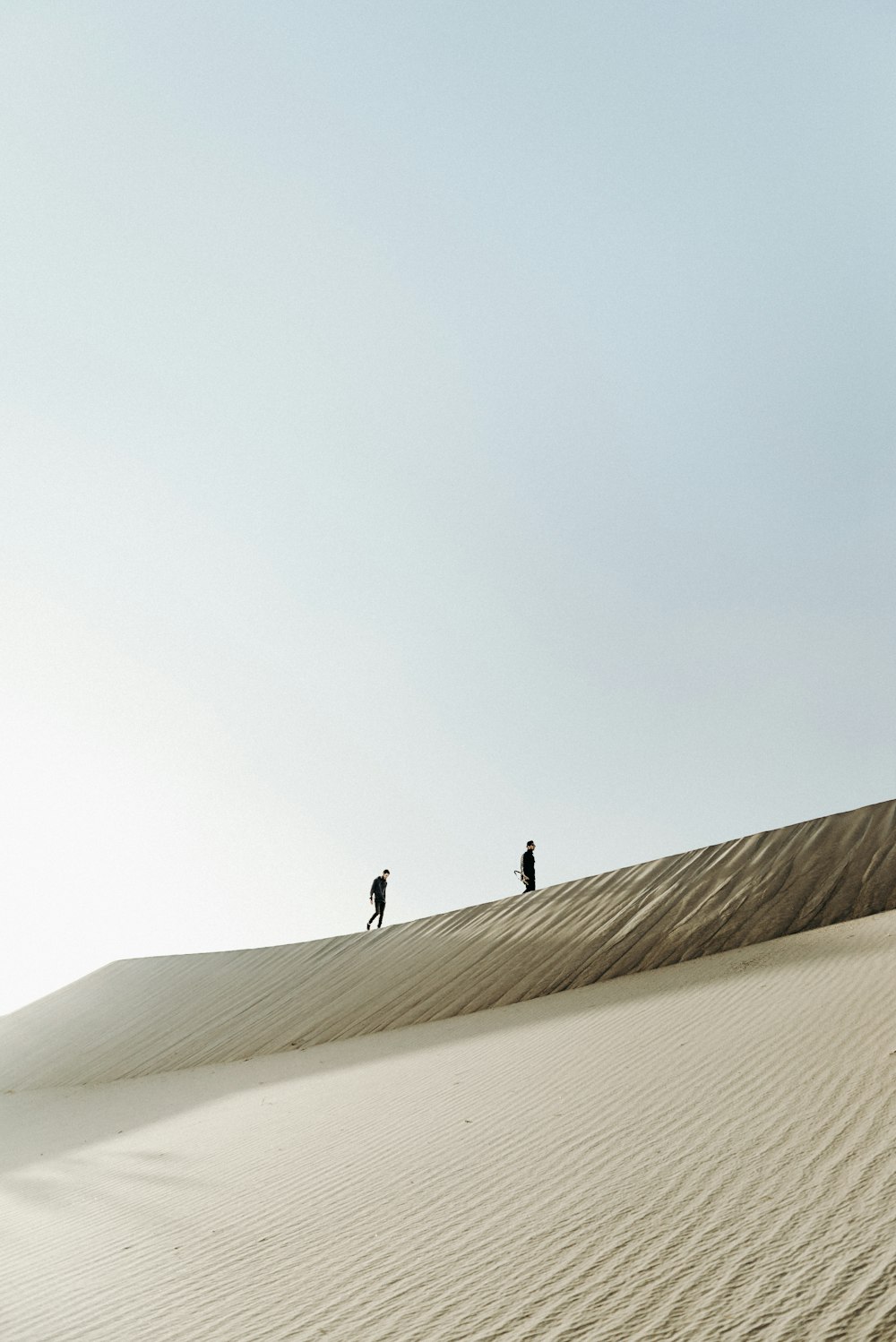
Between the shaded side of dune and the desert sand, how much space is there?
59mm

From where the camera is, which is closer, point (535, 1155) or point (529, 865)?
point (535, 1155)

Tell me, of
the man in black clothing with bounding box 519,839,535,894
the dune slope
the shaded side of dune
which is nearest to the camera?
the dune slope

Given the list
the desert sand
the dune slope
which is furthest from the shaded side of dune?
the dune slope

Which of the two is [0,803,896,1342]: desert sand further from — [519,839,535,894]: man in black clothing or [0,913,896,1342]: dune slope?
[519,839,535,894]: man in black clothing

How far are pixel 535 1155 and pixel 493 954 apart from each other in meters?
7.21

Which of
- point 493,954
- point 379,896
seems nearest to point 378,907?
Answer: point 379,896

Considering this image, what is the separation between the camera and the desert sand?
2.69 m

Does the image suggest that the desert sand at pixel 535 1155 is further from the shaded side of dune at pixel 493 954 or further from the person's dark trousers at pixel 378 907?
the person's dark trousers at pixel 378 907

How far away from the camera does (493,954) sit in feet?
36.5

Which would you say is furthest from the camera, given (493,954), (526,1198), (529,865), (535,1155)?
(529,865)

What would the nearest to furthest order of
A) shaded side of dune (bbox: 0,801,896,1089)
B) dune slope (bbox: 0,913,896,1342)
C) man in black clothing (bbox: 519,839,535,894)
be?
dune slope (bbox: 0,913,896,1342) < shaded side of dune (bbox: 0,801,896,1089) < man in black clothing (bbox: 519,839,535,894)

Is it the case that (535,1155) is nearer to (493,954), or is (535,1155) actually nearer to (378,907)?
(493,954)

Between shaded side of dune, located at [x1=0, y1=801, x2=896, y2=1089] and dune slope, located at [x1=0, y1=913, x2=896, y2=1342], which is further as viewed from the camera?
shaded side of dune, located at [x1=0, y1=801, x2=896, y2=1089]

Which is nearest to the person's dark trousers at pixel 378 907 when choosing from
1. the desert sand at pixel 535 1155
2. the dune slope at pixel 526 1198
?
the desert sand at pixel 535 1155
